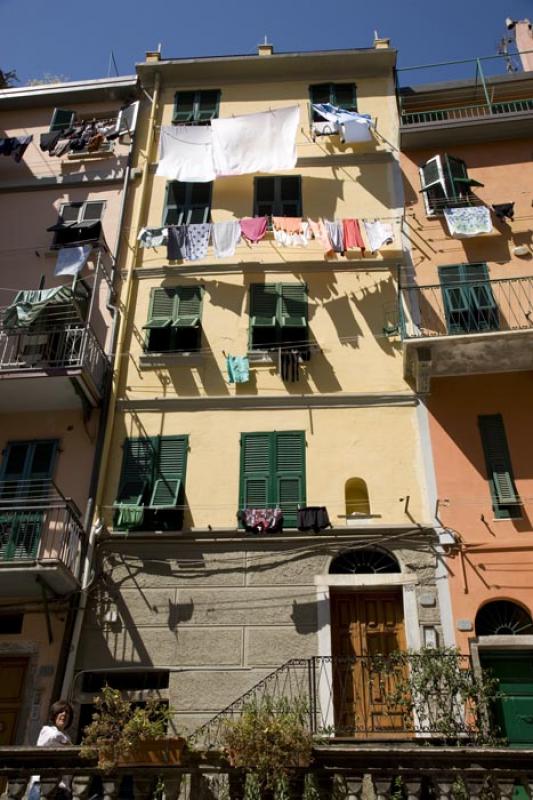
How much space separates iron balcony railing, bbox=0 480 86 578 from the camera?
1166 centimetres

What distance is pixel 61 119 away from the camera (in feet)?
59.6

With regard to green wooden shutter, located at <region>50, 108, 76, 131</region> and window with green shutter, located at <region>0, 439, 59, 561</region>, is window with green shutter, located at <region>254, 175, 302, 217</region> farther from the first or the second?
window with green shutter, located at <region>0, 439, 59, 561</region>

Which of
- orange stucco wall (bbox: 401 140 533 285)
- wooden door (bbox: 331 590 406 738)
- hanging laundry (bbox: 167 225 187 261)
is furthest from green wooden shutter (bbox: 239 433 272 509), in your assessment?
orange stucco wall (bbox: 401 140 533 285)

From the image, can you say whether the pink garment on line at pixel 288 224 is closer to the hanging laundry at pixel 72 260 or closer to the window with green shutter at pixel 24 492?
the hanging laundry at pixel 72 260

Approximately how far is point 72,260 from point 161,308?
231 cm

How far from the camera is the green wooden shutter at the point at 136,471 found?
1283 centimetres

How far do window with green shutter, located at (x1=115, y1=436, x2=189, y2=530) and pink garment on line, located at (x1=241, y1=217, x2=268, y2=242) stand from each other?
15.2ft

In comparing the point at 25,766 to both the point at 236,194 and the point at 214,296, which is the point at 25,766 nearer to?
the point at 214,296

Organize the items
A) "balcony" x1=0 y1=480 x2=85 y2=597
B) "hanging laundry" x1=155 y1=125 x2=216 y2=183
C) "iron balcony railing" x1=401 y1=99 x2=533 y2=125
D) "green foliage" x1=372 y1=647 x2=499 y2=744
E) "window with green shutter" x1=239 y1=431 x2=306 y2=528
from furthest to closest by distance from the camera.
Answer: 1. "iron balcony railing" x1=401 y1=99 x2=533 y2=125
2. "hanging laundry" x1=155 y1=125 x2=216 y2=183
3. "window with green shutter" x1=239 y1=431 x2=306 y2=528
4. "balcony" x1=0 y1=480 x2=85 y2=597
5. "green foliage" x1=372 y1=647 x2=499 y2=744

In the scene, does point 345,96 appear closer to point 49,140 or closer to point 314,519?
point 49,140

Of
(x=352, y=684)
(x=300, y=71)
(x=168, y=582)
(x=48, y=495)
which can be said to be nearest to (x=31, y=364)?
(x=48, y=495)

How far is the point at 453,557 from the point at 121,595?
5.51 metres

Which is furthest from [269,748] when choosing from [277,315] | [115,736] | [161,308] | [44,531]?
[161,308]

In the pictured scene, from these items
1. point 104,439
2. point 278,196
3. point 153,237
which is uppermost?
point 278,196
